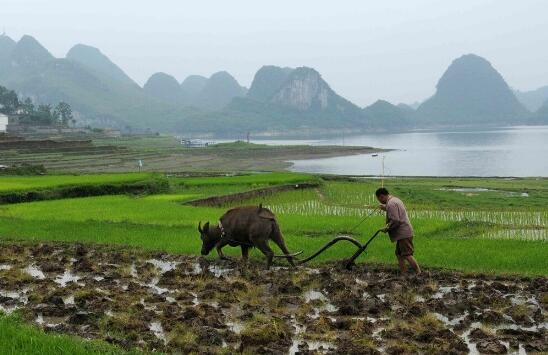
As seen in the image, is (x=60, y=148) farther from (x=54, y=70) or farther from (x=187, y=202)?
(x=54, y=70)

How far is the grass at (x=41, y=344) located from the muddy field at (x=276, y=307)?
0.41 m

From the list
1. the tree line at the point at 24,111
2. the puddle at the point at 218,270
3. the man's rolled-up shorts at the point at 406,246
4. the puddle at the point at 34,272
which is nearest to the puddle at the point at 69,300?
the puddle at the point at 34,272

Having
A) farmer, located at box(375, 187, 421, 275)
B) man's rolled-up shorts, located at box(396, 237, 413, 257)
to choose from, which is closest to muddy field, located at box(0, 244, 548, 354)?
farmer, located at box(375, 187, 421, 275)

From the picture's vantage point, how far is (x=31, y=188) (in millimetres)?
20703

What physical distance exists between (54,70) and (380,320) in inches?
8297

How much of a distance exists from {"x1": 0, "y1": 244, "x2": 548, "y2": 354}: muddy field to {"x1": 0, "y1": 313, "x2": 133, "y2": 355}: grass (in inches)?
16.1

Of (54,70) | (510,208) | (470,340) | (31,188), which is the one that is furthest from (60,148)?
(54,70)

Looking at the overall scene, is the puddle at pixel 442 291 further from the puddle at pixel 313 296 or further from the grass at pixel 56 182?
the grass at pixel 56 182

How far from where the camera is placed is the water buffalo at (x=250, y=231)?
9602mm

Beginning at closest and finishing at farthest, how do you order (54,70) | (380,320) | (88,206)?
(380,320)
(88,206)
(54,70)

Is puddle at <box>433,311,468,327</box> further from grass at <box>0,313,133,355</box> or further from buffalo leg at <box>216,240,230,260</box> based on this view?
buffalo leg at <box>216,240,230,260</box>

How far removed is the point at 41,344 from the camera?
213 inches

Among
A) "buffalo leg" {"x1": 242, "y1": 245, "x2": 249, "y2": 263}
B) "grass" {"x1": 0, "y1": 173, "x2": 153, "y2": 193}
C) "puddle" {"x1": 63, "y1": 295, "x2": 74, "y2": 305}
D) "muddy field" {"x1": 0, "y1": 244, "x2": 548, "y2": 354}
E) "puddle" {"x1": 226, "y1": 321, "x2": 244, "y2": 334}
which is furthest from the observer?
"grass" {"x1": 0, "y1": 173, "x2": 153, "y2": 193}

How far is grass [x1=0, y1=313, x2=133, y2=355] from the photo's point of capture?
5.27 meters
